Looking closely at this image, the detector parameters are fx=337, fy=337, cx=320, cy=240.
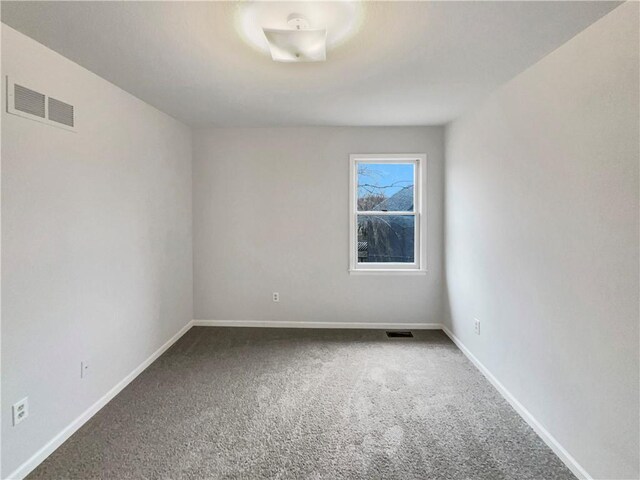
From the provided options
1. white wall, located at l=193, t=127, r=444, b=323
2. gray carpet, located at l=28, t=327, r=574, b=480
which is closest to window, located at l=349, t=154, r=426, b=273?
white wall, located at l=193, t=127, r=444, b=323

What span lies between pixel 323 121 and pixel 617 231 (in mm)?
2842

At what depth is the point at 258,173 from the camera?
4.10m

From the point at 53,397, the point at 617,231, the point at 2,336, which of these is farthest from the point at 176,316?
the point at 617,231

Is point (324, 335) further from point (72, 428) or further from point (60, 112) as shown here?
point (60, 112)

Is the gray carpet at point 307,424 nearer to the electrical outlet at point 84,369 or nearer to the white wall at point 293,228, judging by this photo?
the electrical outlet at point 84,369

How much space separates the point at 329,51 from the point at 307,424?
2.41m

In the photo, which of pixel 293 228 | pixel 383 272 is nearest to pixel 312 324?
pixel 383 272

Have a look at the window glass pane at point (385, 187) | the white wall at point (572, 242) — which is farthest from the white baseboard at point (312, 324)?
the window glass pane at point (385, 187)

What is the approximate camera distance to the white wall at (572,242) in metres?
1.57

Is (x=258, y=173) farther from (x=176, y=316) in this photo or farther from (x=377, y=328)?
(x=377, y=328)

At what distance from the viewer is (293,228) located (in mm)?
4121

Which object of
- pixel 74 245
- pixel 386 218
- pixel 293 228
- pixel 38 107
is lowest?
pixel 74 245

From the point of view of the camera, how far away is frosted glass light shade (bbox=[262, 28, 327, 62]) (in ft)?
5.74

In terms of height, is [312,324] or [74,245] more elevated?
[74,245]
